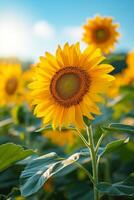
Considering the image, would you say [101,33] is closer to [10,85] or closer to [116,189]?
[10,85]

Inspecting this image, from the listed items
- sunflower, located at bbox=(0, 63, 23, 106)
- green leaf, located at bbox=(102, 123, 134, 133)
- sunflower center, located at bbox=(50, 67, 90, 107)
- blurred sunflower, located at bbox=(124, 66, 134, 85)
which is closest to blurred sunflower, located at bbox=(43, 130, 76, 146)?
sunflower, located at bbox=(0, 63, 23, 106)

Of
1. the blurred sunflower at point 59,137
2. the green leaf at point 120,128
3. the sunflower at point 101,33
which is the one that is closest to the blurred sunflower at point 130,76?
the blurred sunflower at point 59,137

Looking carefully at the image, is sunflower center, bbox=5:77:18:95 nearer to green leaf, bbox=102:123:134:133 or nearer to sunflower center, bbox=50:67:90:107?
sunflower center, bbox=50:67:90:107

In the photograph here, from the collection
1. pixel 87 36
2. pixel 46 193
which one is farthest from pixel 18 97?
pixel 46 193

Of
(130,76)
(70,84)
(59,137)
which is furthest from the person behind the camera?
(130,76)

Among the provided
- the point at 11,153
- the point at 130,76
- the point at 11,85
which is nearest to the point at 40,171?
the point at 11,153

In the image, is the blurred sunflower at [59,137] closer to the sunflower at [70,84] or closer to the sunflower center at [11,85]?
the sunflower center at [11,85]

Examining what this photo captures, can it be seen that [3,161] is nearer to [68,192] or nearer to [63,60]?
[63,60]
